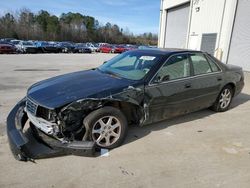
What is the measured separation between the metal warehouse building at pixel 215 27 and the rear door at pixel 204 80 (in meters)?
9.96

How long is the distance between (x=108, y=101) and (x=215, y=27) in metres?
14.7

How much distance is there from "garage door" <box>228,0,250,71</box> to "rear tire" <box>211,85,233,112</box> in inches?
368

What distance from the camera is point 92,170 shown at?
2887 millimetres

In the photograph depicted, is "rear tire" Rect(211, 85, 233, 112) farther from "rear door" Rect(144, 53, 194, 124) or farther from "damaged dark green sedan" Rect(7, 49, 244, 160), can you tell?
"rear door" Rect(144, 53, 194, 124)

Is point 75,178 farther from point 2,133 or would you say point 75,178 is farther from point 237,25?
point 237,25

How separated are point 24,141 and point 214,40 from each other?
15663 mm

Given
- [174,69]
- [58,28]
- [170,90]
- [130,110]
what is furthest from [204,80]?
[58,28]

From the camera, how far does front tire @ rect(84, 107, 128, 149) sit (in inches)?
125

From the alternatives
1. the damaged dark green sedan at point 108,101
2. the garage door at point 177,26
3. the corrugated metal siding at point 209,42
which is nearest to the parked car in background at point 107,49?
the garage door at point 177,26

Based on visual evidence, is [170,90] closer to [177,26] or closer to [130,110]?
[130,110]

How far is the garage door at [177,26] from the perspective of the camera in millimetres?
21372

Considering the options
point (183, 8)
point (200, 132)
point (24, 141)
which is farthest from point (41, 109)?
point (183, 8)

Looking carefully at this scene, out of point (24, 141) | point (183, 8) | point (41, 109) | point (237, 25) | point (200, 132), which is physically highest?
point (183, 8)

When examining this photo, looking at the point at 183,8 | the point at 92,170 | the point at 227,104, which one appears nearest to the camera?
the point at 92,170
